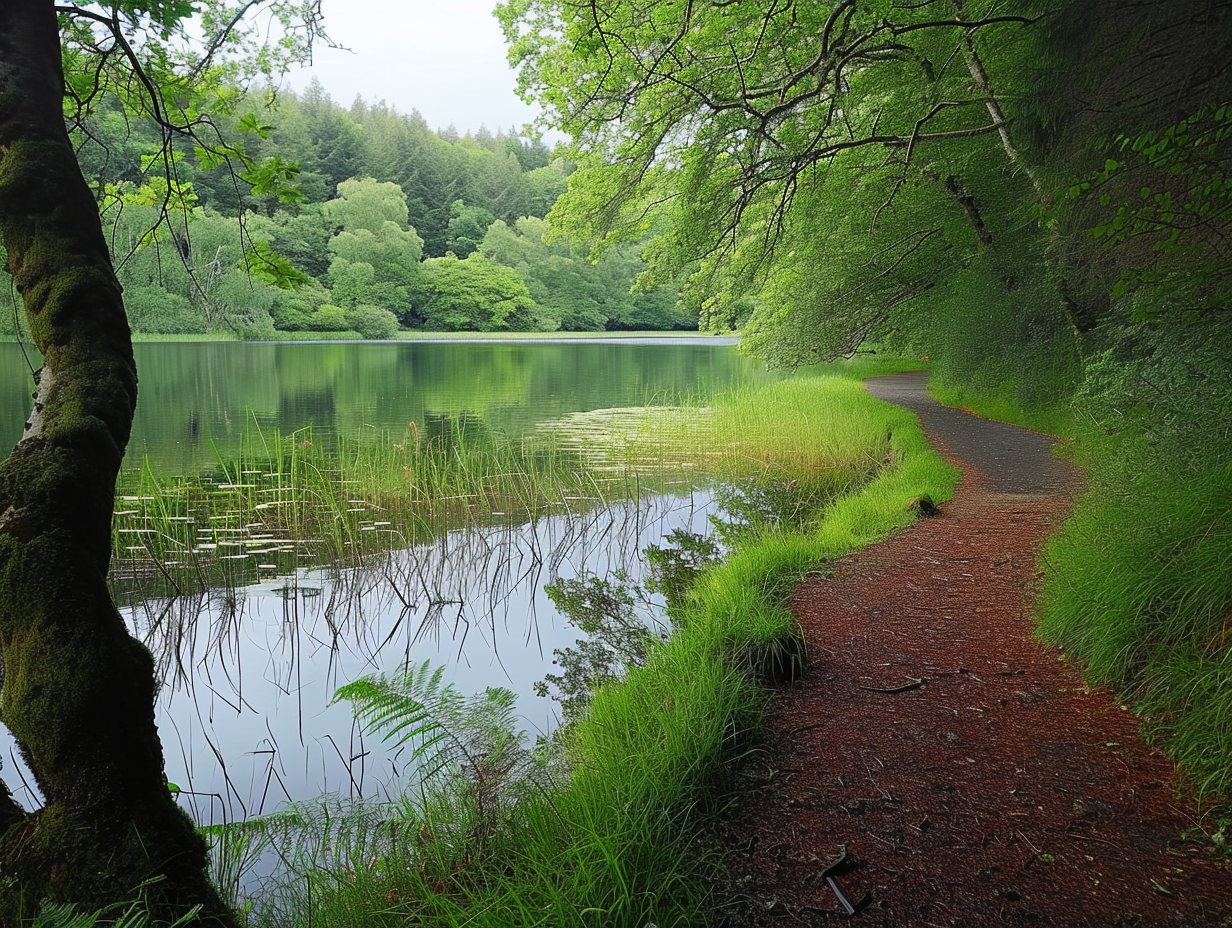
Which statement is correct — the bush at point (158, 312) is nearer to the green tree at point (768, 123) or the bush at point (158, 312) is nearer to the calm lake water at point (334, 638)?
the calm lake water at point (334, 638)

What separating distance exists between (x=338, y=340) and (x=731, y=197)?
53.7 m

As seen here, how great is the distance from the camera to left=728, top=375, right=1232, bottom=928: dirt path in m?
2.20

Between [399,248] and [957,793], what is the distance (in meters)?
69.5

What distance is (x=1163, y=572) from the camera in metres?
3.29

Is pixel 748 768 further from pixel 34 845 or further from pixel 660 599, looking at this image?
pixel 660 599

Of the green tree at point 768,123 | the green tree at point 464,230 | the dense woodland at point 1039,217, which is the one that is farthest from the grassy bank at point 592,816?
the green tree at point 464,230

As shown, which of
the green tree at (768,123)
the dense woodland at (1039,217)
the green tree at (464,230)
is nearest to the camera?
the dense woodland at (1039,217)

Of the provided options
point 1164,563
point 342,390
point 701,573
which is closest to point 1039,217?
point 1164,563

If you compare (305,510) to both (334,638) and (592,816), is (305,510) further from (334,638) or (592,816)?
(592,816)

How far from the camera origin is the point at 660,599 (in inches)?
262

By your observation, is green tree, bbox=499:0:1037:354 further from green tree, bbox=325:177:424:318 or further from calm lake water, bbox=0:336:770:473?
green tree, bbox=325:177:424:318

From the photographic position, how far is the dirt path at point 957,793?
220 cm

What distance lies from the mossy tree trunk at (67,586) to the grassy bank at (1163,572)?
324 cm

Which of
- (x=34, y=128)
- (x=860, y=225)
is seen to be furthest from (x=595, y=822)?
(x=860, y=225)
